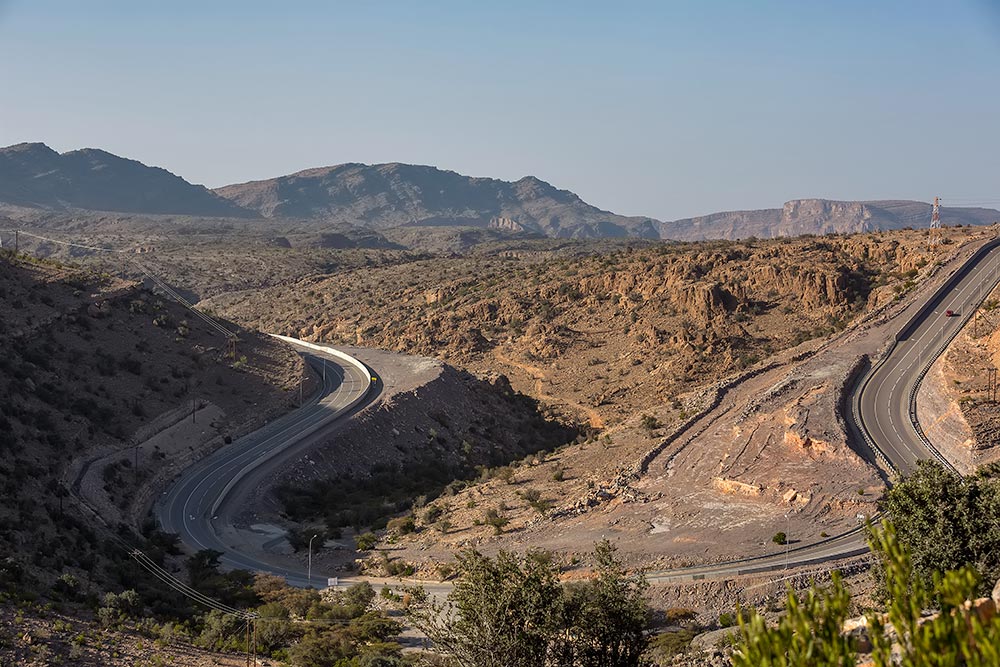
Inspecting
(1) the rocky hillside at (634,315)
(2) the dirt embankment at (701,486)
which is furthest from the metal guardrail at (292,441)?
(1) the rocky hillside at (634,315)

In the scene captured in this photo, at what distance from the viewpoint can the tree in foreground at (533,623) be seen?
60.3ft

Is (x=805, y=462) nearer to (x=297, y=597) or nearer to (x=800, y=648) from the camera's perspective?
(x=297, y=597)

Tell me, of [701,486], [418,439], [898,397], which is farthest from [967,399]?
[418,439]

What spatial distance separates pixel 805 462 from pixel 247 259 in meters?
103

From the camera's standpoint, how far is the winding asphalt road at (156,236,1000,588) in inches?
1256

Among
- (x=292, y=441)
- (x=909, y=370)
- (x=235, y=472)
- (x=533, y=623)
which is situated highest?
(x=909, y=370)

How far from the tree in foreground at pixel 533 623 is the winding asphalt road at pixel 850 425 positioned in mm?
10725

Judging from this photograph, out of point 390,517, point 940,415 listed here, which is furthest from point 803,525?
point 390,517

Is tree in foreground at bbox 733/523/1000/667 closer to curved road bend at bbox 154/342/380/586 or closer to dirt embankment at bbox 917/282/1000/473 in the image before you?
curved road bend at bbox 154/342/380/586

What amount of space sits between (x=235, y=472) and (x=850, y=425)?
2745 centimetres

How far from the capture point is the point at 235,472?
44.2 m

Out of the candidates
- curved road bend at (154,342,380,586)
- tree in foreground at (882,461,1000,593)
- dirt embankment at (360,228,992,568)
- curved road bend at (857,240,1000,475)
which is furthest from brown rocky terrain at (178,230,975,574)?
tree in foreground at (882,461,1000,593)

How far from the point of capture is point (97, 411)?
44.7 meters

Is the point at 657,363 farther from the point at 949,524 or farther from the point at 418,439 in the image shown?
the point at 949,524
